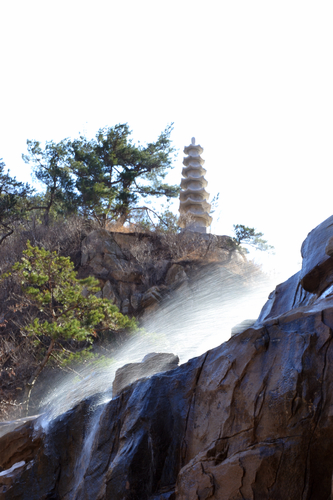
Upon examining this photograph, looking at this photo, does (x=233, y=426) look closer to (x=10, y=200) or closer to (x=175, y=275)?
(x=175, y=275)

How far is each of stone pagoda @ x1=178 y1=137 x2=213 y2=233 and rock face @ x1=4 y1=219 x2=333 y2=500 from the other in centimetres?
1891

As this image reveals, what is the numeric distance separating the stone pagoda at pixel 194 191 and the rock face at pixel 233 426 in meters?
18.9

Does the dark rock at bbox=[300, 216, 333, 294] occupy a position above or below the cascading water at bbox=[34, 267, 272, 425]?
above

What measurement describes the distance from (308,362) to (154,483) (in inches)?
73.3

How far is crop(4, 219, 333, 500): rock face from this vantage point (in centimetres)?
326

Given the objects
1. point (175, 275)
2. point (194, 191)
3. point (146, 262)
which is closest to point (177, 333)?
point (175, 275)

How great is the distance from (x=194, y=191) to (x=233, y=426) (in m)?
23.8

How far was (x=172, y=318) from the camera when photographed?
14.8m

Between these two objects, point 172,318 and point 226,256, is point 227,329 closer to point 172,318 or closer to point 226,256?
point 172,318

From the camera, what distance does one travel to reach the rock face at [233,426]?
3.26m

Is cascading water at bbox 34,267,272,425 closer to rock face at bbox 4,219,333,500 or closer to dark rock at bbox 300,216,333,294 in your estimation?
rock face at bbox 4,219,333,500

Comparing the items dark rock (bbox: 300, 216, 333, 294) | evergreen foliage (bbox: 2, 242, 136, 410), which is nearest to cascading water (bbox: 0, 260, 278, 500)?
evergreen foliage (bbox: 2, 242, 136, 410)

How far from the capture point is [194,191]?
88.2 ft

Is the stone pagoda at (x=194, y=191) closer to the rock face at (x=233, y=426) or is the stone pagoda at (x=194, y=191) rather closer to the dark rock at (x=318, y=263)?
the dark rock at (x=318, y=263)
